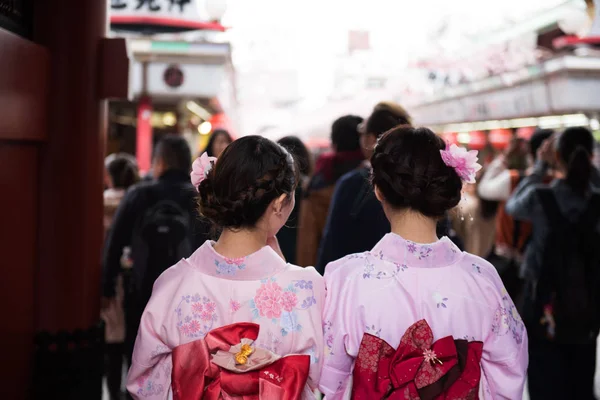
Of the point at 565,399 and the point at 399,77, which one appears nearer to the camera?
the point at 565,399

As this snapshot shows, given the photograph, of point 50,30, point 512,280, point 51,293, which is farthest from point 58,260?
point 512,280

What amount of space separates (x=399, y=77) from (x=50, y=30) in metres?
15.8

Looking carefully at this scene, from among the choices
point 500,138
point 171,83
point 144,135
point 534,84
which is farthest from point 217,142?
point 500,138

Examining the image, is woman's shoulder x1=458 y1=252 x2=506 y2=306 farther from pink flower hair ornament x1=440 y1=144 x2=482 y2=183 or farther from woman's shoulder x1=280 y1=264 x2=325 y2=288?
woman's shoulder x1=280 y1=264 x2=325 y2=288

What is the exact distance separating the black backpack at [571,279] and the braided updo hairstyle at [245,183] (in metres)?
2.65

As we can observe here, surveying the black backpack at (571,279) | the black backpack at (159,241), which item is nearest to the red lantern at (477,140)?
the black backpack at (571,279)

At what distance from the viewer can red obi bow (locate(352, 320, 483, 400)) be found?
2.49 metres

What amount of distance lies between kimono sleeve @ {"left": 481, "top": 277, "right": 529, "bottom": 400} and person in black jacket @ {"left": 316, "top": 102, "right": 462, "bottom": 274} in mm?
1268

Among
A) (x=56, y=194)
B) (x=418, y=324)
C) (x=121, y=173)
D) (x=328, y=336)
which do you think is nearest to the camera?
(x=418, y=324)

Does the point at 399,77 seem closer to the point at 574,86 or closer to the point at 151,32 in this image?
the point at 574,86

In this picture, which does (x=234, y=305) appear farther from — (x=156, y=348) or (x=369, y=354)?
(x=369, y=354)

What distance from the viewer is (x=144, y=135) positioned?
528 inches

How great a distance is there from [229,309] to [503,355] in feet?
3.30

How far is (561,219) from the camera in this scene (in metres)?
4.67
